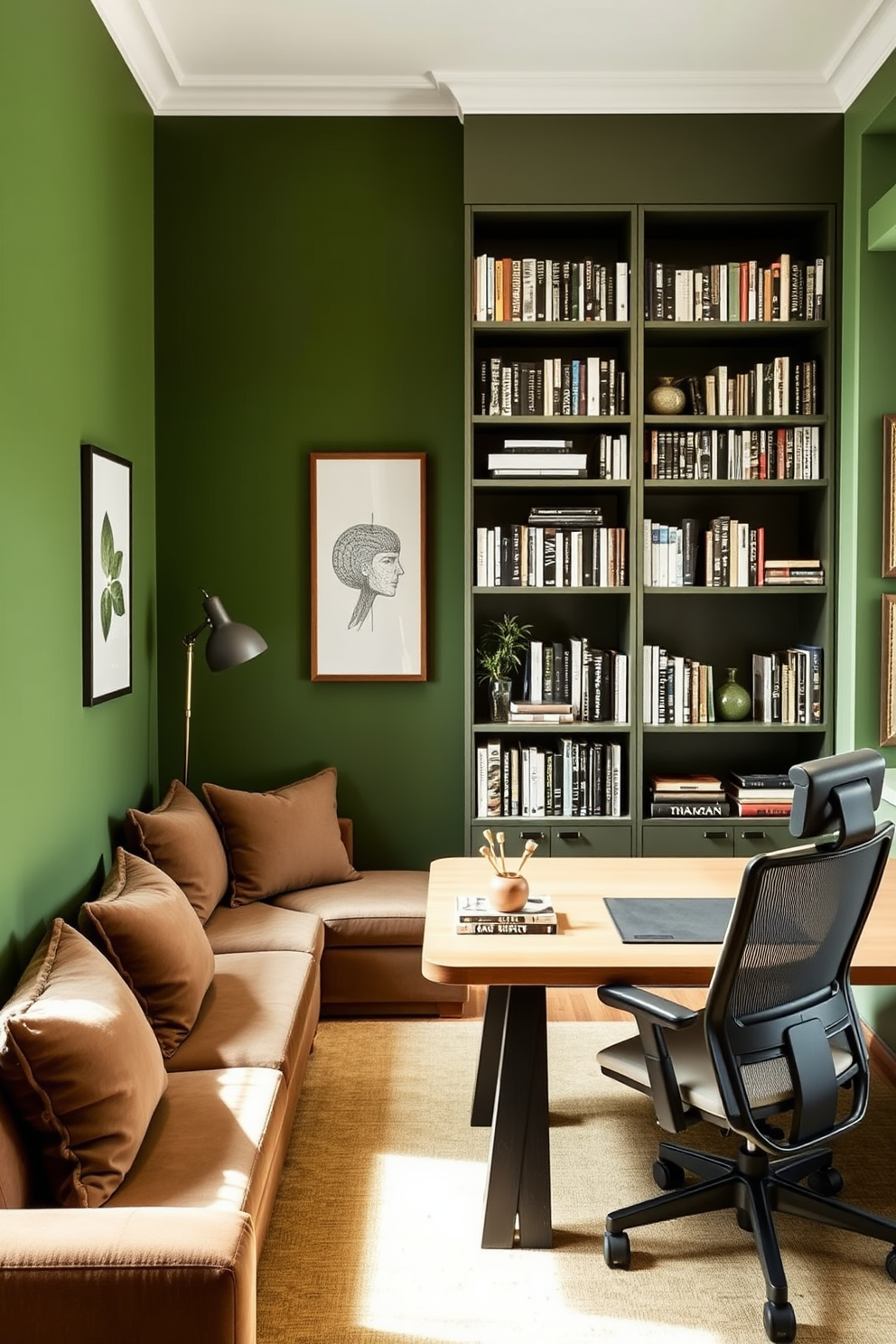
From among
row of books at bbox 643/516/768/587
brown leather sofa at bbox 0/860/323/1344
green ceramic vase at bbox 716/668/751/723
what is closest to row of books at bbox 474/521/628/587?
row of books at bbox 643/516/768/587

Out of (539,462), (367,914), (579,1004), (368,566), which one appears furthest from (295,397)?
(579,1004)

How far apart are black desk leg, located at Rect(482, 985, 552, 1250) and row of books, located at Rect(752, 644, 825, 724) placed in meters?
2.02

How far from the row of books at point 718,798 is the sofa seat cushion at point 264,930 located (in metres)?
1.34

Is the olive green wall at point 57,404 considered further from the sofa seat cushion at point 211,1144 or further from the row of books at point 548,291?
the row of books at point 548,291

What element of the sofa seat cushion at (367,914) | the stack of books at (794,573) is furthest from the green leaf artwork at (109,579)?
the stack of books at (794,573)

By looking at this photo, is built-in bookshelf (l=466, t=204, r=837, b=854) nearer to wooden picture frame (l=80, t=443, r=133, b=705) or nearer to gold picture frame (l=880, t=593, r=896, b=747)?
gold picture frame (l=880, t=593, r=896, b=747)

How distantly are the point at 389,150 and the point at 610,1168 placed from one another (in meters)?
3.54

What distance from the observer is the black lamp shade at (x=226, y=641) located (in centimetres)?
382

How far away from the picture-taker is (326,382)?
4.32 m

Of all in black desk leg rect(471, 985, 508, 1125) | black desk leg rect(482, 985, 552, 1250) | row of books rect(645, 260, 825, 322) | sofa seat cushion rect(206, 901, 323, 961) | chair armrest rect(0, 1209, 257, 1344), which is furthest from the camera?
row of books rect(645, 260, 825, 322)

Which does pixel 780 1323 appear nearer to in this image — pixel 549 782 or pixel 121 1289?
pixel 121 1289

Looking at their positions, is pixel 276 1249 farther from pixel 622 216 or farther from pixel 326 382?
pixel 622 216

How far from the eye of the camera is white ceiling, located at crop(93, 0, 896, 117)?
354 cm

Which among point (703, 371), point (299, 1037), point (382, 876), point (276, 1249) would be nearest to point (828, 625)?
point (703, 371)
